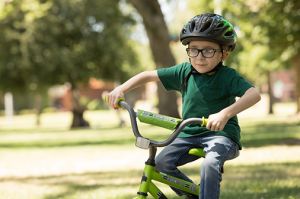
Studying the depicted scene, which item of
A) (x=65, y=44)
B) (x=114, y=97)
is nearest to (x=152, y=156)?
(x=114, y=97)

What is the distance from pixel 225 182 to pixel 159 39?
619 inches

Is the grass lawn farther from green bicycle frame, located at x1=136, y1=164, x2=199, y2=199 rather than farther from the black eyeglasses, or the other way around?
the black eyeglasses

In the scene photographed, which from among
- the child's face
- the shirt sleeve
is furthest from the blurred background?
the child's face

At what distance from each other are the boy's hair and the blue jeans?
2.21 ft

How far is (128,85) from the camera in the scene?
4.79 metres

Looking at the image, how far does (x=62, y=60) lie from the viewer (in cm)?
3322

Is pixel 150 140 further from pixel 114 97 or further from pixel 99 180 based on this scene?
pixel 99 180

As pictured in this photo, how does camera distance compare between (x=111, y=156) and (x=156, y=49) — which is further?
(x=156, y=49)

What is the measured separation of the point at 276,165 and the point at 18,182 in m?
4.01

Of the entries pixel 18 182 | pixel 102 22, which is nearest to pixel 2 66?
pixel 102 22

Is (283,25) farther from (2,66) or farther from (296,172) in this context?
(2,66)

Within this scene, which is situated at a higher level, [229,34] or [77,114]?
[229,34]

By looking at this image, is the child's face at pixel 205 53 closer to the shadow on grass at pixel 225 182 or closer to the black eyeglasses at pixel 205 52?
the black eyeglasses at pixel 205 52

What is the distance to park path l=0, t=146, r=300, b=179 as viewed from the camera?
1162 centimetres
